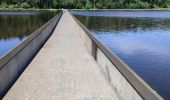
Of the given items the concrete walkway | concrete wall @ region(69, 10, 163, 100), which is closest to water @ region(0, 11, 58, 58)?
the concrete walkway

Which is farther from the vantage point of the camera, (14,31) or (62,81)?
(14,31)

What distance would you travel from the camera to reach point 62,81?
11430mm

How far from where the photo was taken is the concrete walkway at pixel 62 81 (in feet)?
31.9

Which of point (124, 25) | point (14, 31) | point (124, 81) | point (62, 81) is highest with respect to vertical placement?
point (124, 81)

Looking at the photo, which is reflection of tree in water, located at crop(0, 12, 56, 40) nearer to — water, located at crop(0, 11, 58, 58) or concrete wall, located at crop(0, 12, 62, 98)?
water, located at crop(0, 11, 58, 58)

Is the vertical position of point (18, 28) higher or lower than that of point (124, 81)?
lower

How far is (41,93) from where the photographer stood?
9.97m

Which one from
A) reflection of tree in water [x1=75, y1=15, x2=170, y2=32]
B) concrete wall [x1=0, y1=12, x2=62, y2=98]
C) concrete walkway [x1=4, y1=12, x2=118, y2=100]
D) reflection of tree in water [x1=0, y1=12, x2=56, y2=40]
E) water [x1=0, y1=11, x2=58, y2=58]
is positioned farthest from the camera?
reflection of tree in water [x1=75, y1=15, x2=170, y2=32]

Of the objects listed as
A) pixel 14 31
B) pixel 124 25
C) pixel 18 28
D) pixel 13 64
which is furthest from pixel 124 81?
pixel 124 25

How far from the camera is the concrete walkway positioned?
9.73 metres

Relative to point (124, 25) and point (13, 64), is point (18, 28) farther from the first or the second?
point (13, 64)

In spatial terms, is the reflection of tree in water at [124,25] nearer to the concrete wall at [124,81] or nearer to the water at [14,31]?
the water at [14,31]

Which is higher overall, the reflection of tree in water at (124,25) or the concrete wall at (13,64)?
the concrete wall at (13,64)

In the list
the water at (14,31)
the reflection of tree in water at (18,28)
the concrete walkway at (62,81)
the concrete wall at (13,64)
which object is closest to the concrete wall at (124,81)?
the concrete walkway at (62,81)
